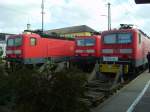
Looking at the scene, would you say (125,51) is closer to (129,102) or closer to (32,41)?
(32,41)

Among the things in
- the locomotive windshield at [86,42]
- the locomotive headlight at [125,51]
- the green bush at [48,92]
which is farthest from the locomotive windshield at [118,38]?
the green bush at [48,92]

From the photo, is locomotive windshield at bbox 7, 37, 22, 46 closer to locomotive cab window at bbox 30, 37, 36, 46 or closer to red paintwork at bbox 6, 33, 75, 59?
red paintwork at bbox 6, 33, 75, 59

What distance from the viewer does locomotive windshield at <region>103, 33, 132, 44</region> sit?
25188mm

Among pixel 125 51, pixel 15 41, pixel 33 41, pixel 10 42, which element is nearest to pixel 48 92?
pixel 125 51

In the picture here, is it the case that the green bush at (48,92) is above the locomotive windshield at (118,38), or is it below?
below

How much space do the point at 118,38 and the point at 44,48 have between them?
852cm

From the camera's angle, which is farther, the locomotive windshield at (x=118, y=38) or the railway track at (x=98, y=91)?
the locomotive windshield at (x=118, y=38)

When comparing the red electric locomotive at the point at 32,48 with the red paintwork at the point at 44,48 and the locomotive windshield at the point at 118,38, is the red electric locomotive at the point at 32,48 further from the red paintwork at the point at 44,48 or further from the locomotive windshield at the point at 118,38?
the locomotive windshield at the point at 118,38

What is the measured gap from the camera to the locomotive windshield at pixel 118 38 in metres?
25.2

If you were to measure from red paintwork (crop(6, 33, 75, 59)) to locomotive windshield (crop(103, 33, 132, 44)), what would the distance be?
6.79 m

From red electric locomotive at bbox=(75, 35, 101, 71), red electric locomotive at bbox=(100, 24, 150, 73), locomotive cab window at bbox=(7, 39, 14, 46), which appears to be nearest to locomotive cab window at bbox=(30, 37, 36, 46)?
locomotive cab window at bbox=(7, 39, 14, 46)

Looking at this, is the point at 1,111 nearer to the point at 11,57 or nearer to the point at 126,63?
the point at 126,63

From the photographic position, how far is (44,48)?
32.2 meters

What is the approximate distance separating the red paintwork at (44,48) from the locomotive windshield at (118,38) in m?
6.79
